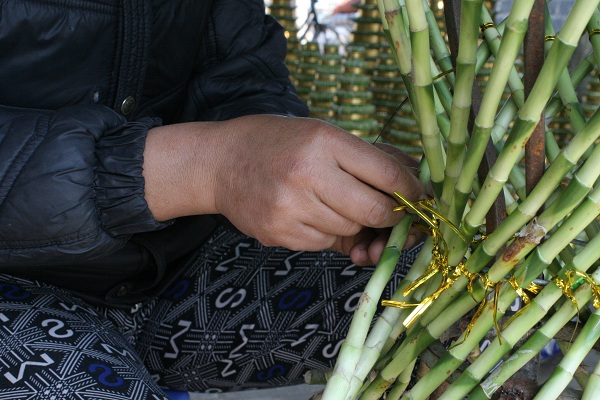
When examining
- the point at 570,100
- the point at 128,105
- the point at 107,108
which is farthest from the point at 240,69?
the point at 570,100

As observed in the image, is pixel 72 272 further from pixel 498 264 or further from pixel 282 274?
pixel 498 264

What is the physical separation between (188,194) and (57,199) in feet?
0.37

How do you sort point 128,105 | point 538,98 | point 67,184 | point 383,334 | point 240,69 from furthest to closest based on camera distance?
point 240,69 → point 128,105 → point 67,184 → point 383,334 → point 538,98

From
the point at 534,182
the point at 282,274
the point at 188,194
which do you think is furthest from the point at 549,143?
the point at 282,274

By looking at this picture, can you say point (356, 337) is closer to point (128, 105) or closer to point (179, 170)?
point (179, 170)

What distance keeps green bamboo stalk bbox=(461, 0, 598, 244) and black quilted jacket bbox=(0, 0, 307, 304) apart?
0.33m

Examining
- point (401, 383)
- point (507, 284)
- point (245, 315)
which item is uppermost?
point (507, 284)

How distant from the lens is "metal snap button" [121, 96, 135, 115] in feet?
2.53

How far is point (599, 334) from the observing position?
0.44m

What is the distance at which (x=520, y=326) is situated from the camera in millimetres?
438

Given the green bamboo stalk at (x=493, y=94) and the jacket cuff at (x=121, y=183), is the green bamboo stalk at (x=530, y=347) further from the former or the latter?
the jacket cuff at (x=121, y=183)

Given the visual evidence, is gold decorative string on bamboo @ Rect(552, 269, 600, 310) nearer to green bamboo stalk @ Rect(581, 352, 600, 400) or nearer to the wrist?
green bamboo stalk @ Rect(581, 352, 600, 400)

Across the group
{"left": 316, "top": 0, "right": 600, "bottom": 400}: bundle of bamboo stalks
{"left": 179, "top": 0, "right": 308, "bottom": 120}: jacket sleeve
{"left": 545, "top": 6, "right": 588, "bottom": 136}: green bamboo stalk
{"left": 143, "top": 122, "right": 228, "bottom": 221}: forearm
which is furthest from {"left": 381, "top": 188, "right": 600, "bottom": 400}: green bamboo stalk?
{"left": 179, "top": 0, "right": 308, "bottom": 120}: jacket sleeve

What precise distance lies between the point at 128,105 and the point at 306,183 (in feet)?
1.04
